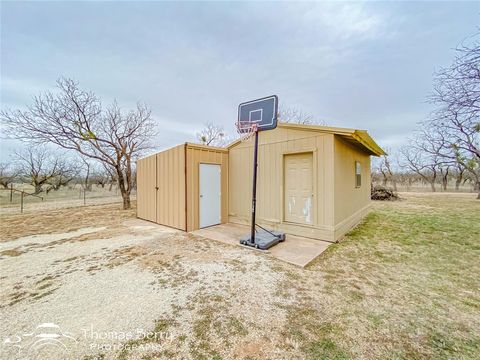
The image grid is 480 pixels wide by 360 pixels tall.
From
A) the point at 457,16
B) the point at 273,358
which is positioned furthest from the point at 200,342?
the point at 457,16

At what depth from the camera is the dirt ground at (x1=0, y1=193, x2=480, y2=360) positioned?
1570 millimetres

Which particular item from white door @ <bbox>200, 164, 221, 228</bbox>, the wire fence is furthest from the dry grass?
white door @ <bbox>200, 164, 221, 228</bbox>

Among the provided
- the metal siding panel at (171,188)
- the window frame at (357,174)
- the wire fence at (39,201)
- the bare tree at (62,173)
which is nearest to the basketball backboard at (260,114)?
the metal siding panel at (171,188)

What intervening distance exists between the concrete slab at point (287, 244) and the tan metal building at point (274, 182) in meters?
0.26

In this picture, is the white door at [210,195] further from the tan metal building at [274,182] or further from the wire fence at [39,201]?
the wire fence at [39,201]

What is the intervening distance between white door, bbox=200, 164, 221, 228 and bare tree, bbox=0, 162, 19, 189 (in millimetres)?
24030

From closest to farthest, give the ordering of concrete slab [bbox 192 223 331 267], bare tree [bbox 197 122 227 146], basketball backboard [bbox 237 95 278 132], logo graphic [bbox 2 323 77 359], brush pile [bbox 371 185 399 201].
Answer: logo graphic [bbox 2 323 77 359]
concrete slab [bbox 192 223 331 267]
basketball backboard [bbox 237 95 278 132]
brush pile [bbox 371 185 399 201]
bare tree [bbox 197 122 227 146]

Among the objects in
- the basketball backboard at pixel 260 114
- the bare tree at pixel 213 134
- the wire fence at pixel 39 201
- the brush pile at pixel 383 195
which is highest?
the bare tree at pixel 213 134

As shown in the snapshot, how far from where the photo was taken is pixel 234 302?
7.15 feet

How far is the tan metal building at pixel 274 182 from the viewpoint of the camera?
437cm

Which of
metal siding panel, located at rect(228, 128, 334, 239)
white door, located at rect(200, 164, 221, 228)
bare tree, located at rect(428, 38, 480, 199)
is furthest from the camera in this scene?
white door, located at rect(200, 164, 221, 228)

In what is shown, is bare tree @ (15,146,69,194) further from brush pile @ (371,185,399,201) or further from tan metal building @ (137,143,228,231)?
brush pile @ (371,185,399,201)

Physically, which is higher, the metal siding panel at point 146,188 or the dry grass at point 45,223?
the metal siding panel at point 146,188

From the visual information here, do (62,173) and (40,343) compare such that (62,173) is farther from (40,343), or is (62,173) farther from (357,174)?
(357,174)
